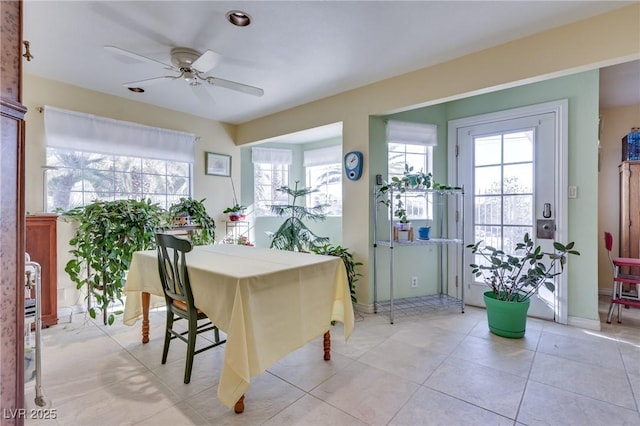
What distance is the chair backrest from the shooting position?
73.4 inches

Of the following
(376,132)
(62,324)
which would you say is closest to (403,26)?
(376,132)

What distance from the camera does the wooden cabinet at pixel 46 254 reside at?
2717 mm

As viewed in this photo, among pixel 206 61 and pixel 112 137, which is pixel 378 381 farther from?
pixel 112 137

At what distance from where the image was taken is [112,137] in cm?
342

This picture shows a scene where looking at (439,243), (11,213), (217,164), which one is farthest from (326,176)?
(11,213)

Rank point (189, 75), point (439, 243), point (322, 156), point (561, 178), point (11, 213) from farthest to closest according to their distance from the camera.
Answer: point (322, 156) < point (439, 243) < point (561, 178) < point (189, 75) < point (11, 213)

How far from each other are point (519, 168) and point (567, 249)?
0.99 metres

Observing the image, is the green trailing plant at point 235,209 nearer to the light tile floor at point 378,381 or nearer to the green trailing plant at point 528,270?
the light tile floor at point 378,381

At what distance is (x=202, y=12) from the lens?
198cm

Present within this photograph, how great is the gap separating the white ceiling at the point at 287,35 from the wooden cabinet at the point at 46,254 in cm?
140

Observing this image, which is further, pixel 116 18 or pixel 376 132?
pixel 376 132

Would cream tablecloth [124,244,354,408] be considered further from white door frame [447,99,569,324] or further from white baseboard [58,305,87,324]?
white door frame [447,99,569,324]

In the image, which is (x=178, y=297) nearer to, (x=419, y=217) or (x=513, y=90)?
(x=419, y=217)

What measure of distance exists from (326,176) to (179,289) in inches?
141
